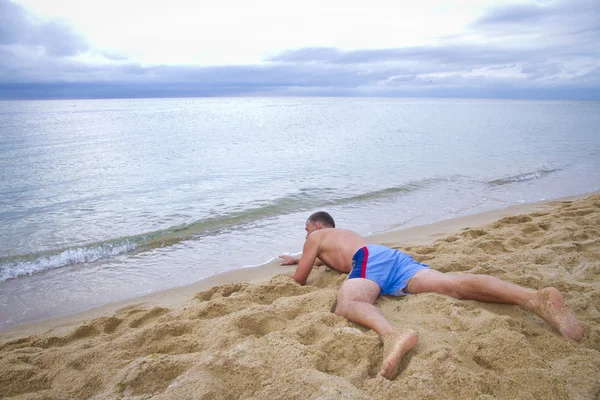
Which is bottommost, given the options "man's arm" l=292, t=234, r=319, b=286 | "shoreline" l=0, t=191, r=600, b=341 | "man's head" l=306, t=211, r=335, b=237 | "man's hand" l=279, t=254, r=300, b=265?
"shoreline" l=0, t=191, r=600, b=341

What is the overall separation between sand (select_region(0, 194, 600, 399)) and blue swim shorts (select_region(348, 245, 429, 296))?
17cm

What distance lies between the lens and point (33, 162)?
13.6 metres

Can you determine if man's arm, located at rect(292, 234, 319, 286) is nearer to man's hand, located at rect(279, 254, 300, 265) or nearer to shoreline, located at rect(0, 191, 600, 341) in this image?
shoreline, located at rect(0, 191, 600, 341)

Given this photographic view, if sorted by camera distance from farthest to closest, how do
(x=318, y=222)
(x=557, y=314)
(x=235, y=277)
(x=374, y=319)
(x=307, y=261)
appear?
(x=235, y=277)
(x=318, y=222)
(x=307, y=261)
(x=374, y=319)
(x=557, y=314)

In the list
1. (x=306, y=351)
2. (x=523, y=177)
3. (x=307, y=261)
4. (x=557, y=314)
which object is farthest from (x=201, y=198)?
(x=523, y=177)

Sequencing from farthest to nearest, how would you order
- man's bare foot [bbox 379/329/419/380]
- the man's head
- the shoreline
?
the man's head < the shoreline < man's bare foot [bbox 379/329/419/380]

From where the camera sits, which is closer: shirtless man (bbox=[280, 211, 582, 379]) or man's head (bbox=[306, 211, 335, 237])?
shirtless man (bbox=[280, 211, 582, 379])

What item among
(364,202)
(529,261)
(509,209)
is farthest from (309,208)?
(529,261)

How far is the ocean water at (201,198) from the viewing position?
5.60 m

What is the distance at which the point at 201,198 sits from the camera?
945 cm

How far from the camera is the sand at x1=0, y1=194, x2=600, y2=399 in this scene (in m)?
2.22

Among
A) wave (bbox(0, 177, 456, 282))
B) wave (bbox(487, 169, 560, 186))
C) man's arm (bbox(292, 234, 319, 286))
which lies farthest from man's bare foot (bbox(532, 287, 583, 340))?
wave (bbox(487, 169, 560, 186))

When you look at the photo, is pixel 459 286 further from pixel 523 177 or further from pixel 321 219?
pixel 523 177

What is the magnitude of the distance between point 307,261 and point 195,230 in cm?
368
